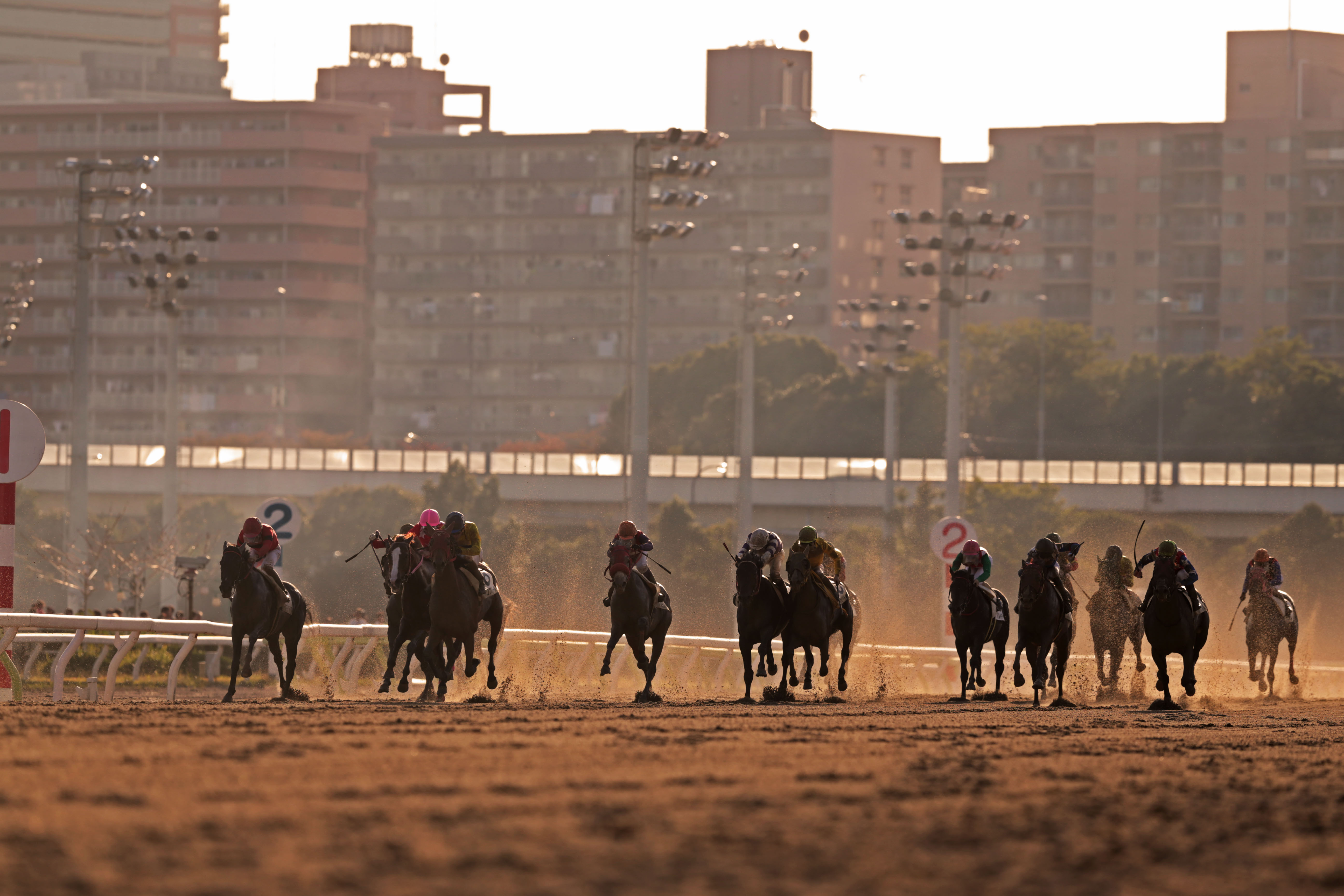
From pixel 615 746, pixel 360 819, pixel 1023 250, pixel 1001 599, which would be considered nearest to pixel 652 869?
pixel 360 819

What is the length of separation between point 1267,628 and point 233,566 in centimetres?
1325

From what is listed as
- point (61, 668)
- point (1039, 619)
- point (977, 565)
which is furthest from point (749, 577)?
point (61, 668)

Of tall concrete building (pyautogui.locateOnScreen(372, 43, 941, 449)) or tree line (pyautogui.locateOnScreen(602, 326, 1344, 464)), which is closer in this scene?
tree line (pyautogui.locateOnScreen(602, 326, 1344, 464))

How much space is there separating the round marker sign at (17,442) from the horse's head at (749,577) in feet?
20.3

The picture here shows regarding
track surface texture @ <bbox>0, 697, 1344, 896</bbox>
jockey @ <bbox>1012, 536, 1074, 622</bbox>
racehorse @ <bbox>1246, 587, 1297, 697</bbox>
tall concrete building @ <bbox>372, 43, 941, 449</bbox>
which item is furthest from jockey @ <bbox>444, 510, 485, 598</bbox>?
tall concrete building @ <bbox>372, 43, 941, 449</bbox>

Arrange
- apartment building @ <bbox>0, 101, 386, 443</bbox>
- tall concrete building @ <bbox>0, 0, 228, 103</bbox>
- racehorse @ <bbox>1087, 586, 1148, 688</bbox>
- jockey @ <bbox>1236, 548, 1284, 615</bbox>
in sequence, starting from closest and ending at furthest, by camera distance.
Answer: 1. racehorse @ <bbox>1087, 586, 1148, 688</bbox>
2. jockey @ <bbox>1236, 548, 1284, 615</bbox>
3. apartment building @ <bbox>0, 101, 386, 443</bbox>
4. tall concrete building @ <bbox>0, 0, 228, 103</bbox>

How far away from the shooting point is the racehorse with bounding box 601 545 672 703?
19250mm

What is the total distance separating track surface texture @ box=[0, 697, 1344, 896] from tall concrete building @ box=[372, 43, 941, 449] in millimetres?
97513

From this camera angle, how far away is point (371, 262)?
119 metres

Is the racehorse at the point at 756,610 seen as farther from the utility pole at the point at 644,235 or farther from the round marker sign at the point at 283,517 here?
the utility pole at the point at 644,235

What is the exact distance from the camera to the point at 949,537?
27.2 m

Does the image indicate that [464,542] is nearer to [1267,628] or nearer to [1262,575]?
[1262,575]

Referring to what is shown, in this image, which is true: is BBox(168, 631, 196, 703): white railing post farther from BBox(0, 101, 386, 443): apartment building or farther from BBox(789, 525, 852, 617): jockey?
BBox(0, 101, 386, 443): apartment building

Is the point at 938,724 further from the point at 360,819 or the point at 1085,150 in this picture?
the point at 1085,150
